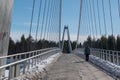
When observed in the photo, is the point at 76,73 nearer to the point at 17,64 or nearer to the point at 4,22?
the point at 4,22

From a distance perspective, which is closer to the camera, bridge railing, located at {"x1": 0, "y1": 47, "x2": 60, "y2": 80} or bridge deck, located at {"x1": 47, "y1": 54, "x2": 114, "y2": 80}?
bridge railing, located at {"x1": 0, "y1": 47, "x2": 60, "y2": 80}

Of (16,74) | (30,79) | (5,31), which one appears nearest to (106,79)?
(30,79)

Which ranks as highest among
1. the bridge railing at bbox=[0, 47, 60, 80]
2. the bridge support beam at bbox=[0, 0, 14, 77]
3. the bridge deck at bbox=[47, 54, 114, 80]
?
the bridge support beam at bbox=[0, 0, 14, 77]

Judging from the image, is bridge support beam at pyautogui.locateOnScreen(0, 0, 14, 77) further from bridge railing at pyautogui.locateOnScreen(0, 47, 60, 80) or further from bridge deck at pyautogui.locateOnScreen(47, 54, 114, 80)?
bridge deck at pyautogui.locateOnScreen(47, 54, 114, 80)

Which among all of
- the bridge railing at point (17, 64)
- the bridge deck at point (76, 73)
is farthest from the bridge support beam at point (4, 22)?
the bridge deck at point (76, 73)

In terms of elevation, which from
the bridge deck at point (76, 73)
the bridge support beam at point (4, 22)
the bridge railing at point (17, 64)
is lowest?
the bridge deck at point (76, 73)

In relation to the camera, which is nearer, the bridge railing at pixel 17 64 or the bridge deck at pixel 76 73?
the bridge railing at pixel 17 64

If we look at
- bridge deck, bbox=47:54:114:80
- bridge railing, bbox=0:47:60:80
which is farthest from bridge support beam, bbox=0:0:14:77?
bridge deck, bbox=47:54:114:80

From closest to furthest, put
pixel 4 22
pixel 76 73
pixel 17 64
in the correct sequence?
pixel 17 64 → pixel 4 22 → pixel 76 73

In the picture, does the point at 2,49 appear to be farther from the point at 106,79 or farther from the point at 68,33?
the point at 68,33

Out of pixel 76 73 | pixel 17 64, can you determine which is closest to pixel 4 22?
pixel 17 64

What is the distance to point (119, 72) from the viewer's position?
514 inches

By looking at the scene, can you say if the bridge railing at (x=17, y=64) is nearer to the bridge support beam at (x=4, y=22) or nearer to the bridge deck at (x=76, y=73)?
the bridge support beam at (x=4, y=22)

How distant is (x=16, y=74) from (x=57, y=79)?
2623 mm
